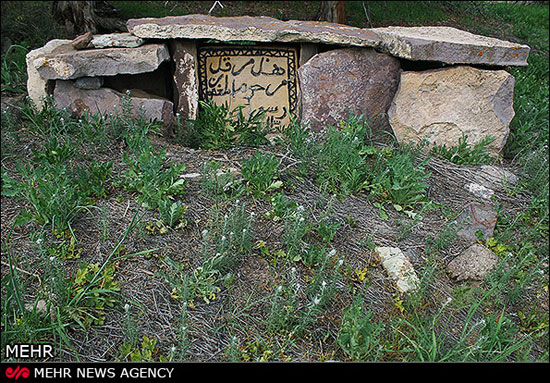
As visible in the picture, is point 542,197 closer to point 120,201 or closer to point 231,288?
point 231,288

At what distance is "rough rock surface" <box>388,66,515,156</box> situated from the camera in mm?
4438

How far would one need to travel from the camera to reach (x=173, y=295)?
268 centimetres

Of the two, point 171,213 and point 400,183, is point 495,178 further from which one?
point 171,213

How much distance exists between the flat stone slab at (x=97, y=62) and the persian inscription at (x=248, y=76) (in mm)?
470

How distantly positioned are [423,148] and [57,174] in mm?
3111

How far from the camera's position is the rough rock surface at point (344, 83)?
4441 mm

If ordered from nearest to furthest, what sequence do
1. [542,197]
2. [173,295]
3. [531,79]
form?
[173,295]
[542,197]
[531,79]

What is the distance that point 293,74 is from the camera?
466 cm

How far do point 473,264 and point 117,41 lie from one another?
11.4ft

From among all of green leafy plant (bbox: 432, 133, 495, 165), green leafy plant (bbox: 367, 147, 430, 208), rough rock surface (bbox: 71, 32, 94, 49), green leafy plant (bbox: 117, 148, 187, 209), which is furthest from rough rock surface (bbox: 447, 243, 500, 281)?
rough rock surface (bbox: 71, 32, 94, 49)

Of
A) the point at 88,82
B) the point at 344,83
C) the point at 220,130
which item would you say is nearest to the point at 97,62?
the point at 88,82

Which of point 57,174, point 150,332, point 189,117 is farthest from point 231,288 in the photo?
point 189,117

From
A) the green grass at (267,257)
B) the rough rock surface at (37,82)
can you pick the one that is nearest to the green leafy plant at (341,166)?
the green grass at (267,257)

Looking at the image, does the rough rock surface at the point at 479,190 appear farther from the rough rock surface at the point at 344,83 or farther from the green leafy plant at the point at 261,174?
the green leafy plant at the point at 261,174
